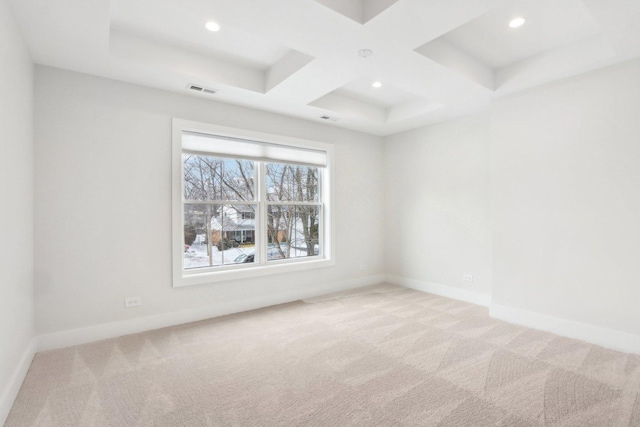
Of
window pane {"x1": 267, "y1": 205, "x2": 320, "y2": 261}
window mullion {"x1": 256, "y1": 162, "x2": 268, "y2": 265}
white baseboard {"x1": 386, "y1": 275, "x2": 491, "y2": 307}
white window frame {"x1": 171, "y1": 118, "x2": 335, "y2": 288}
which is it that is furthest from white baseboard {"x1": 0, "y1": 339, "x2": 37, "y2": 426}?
white baseboard {"x1": 386, "y1": 275, "x2": 491, "y2": 307}

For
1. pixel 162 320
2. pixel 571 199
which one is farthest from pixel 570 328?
pixel 162 320

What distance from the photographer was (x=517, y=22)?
2689 millimetres

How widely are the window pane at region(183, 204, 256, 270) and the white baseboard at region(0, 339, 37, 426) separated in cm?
153

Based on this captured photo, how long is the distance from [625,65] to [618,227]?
1.50 meters

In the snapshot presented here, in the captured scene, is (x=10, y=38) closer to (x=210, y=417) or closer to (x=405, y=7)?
(x=405, y=7)

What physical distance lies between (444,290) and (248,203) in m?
3.16

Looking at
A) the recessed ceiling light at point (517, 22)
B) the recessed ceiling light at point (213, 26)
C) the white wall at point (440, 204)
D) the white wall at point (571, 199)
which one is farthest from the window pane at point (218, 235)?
the recessed ceiling light at point (517, 22)

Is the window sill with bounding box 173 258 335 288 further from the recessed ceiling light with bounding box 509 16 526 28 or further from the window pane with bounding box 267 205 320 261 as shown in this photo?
the recessed ceiling light with bounding box 509 16 526 28

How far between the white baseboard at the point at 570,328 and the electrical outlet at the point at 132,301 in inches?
159

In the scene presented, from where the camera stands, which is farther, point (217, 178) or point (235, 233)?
point (235, 233)

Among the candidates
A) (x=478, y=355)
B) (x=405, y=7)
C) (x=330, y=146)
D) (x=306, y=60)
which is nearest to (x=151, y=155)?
(x=306, y=60)

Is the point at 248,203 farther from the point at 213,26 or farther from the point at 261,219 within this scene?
the point at 213,26

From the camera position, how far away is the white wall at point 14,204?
6.57 feet

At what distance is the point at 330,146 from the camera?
16.3 ft
